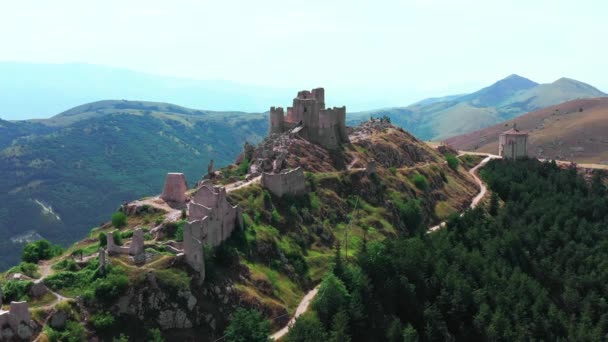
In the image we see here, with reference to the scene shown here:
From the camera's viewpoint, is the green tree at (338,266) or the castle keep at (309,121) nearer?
the green tree at (338,266)

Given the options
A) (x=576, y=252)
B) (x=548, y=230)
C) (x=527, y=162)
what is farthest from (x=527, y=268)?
(x=527, y=162)

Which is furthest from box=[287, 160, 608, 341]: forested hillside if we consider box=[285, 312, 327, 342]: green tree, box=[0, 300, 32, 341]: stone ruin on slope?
box=[0, 300, 32, 341]: stone ruin on slope

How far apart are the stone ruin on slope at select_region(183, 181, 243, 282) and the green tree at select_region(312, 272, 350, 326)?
11.4 meters

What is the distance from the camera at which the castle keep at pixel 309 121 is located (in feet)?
346

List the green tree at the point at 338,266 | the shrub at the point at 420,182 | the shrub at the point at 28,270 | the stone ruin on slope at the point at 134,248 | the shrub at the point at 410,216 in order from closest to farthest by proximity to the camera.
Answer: the shrub at the point at 28,270 < the stone ruin on slope at the point at 134,248 < the green tree at the point at 338,266 < the shrub at the point at 410,216 < the shrub at the point at 420,182

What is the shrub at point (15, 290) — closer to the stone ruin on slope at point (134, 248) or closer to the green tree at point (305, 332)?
the stone ruin on slope at point (134, 248)

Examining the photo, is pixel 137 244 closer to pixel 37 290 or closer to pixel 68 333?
pixel 37 290

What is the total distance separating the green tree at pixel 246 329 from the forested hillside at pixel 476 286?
101 inches

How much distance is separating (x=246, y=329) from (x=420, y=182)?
5889 centimetres

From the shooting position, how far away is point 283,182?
8038 cm

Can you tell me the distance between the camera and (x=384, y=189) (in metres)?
98.4

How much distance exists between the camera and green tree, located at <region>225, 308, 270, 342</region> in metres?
53.8

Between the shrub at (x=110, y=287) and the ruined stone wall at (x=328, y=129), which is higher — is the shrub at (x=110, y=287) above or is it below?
below

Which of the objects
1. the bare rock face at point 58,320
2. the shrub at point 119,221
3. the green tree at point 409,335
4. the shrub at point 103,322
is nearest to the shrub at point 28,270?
the bare rock face at point 58,320
